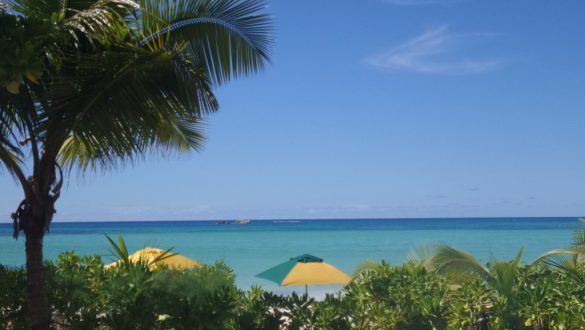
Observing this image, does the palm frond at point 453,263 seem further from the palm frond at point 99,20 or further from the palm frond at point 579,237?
the palm frond at point 99,20

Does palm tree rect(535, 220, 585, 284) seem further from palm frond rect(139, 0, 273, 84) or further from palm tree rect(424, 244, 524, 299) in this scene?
palm frond rect(139, 0, 273, 84)

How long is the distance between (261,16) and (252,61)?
495mm

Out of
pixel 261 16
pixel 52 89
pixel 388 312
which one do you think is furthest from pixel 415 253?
pixel 52 89

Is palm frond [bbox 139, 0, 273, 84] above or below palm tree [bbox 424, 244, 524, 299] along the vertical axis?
above

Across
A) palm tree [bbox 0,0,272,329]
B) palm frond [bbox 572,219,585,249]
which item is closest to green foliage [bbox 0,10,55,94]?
palm tree [bbox 0,0,272,329]

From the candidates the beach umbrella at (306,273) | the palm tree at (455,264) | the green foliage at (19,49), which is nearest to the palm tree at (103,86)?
the green foliage at (19,49)

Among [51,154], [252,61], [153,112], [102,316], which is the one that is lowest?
[102,316]

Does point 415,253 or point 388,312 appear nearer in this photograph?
point 388,312

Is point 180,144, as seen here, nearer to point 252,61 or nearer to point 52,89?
point 252,61

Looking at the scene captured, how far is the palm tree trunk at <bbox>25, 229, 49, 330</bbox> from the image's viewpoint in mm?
5344

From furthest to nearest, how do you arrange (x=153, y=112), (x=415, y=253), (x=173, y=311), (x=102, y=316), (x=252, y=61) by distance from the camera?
(x=415, y=253), (x=252, y=61), (x=153, y=112), (x=102, y=316), (x=173, y=311)

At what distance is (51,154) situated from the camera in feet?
18.5

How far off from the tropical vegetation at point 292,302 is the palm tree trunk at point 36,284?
0.95 feet

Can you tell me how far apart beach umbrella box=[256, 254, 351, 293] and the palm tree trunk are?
758 cm
